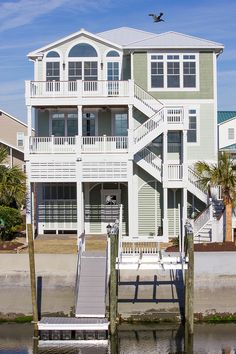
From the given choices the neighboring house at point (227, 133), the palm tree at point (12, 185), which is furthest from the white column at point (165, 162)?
the neighboring house at point (227, 133)

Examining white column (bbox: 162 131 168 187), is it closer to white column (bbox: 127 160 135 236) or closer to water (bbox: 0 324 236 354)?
white column (bbox: 127 160 135 236)

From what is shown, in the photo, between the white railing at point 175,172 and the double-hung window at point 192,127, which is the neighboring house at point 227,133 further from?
the white railing at point 175,172

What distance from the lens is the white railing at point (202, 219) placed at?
38.9 meters

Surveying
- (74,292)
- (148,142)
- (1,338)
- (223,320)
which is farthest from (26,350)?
(148,142)

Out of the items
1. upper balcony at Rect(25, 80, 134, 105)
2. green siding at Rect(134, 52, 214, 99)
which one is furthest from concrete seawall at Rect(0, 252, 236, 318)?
green siding at Rect(134, 52, 214, 99)

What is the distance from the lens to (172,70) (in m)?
42.8

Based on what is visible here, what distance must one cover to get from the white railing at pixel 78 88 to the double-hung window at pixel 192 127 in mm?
4347

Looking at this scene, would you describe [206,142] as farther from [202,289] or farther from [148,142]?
[202,289]

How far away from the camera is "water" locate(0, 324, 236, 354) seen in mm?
27094

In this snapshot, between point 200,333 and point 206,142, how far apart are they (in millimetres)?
16130

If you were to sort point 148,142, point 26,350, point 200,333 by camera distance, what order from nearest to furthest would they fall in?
point 26,350 → point 200,333 → point 148,142

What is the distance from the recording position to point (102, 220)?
42.9 meters

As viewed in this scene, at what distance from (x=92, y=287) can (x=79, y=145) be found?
412 inches

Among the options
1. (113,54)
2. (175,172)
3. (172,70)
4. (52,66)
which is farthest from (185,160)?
(52,66)
